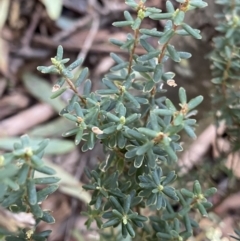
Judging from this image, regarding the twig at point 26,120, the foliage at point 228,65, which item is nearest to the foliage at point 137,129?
the foliage at point 228,65

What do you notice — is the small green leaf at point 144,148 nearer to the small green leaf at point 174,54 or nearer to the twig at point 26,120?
the small green leaf at point 174,54

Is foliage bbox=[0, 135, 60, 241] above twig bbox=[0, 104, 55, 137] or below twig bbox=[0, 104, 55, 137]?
above

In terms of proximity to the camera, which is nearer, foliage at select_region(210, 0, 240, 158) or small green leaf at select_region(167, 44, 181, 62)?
small green leaf at select_region(167, 44, 181, 62)

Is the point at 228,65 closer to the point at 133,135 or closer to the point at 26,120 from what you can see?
the point at 133,135

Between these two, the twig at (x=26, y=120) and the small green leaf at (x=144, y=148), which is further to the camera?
the twig at (x=26, y=120)

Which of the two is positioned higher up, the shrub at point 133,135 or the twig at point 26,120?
the shrub at point 133,135

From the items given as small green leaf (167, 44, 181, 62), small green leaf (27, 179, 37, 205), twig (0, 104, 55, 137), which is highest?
small green leaf (167, 44, 181, 62)

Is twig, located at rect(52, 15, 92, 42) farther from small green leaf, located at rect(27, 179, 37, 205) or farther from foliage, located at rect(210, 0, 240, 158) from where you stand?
small green leaf, located at rect(27, 179, 37, 205)

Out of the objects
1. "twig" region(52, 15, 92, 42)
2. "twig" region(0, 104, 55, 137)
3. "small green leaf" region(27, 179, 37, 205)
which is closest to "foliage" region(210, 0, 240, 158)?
"small green leaf" region(27, 179, 37, 205)

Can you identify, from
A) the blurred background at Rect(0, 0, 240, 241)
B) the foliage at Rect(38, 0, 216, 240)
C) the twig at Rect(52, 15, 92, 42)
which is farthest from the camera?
the twig at Rect(52, 15, 92, 42)
